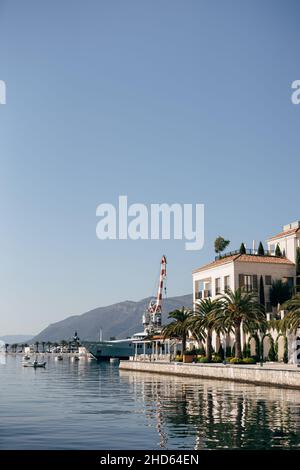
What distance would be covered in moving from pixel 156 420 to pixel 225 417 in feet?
11.2

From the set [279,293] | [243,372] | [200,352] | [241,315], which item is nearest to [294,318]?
[243,372]

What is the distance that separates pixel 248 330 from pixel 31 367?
7593 centimetres

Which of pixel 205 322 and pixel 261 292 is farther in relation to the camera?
pixel 261 292

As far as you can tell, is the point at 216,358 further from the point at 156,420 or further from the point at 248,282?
the point at 156,420

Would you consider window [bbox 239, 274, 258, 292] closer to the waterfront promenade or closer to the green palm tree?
the waterfront promenade

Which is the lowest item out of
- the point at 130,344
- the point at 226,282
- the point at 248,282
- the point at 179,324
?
the point at 130,344

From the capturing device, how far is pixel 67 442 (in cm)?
2412

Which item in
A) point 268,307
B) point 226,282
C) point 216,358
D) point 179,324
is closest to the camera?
point 216,358

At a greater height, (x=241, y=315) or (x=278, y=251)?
(x=278, y=251)

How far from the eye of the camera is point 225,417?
30812mm

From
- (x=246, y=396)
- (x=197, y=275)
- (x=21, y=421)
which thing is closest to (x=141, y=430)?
(x=21, y=421)

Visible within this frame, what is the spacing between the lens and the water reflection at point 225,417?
79.1 feet

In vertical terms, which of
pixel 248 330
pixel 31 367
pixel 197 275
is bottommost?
pixel 31 367
